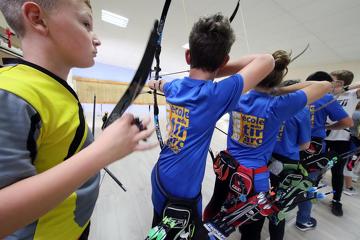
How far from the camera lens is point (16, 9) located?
0.33 metres

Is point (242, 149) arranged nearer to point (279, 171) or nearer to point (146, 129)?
point (279, 171)

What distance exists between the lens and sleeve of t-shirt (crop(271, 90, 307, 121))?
73 centimetres

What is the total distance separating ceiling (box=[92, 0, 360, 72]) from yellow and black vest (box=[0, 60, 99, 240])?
1843mm

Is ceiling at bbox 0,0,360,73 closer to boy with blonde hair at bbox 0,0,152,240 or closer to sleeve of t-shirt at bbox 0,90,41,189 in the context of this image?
boy with blonde hair at bbox 0,0,152,240

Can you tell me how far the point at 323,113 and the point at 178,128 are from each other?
120 centimetres

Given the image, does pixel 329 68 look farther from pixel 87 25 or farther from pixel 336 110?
pixel 87 25

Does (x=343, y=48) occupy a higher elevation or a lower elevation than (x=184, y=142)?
higher

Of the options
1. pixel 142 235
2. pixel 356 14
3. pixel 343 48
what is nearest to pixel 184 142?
pixel 142 235

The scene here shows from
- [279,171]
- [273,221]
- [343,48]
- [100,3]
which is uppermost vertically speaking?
[343,48]

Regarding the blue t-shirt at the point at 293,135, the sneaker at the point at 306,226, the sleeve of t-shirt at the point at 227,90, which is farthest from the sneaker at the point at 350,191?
the sleeve of t-shirt at the point at 227,90

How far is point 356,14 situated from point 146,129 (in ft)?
12.0

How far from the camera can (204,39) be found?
24.4 inches

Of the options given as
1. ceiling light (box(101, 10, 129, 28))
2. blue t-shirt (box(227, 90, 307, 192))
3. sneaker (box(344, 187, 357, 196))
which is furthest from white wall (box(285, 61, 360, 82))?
blue t-shirt (box(227, 90, 307, 192))

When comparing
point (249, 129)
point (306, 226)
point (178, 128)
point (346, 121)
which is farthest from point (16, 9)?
point (306, 226)
